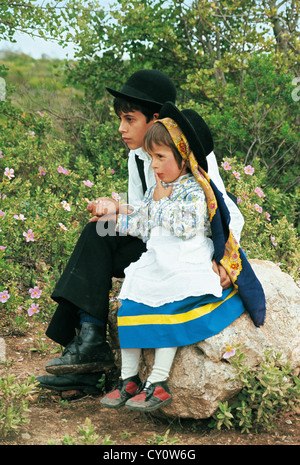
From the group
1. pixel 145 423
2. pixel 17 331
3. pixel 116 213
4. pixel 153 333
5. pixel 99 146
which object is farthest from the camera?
pixel 99 146

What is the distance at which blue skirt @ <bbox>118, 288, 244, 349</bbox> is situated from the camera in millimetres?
2482

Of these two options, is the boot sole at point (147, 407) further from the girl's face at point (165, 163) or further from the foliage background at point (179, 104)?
the foliage background at point (179, 104)

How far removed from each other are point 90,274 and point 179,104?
357cm

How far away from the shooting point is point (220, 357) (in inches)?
100

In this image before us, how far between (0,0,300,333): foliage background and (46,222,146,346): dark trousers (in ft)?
3.39

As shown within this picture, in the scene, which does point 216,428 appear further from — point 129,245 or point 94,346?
point 129,245

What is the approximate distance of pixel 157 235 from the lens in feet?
9.00

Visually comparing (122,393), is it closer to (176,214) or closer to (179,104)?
(176,214)

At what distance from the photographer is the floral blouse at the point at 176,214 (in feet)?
8.63

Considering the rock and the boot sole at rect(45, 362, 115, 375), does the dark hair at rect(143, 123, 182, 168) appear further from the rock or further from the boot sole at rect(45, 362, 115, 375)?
the boot sole at rect(45, 362, 115, 375)

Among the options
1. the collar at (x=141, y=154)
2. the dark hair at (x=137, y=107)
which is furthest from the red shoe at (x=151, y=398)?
the dark hair at (x=137, y=107)

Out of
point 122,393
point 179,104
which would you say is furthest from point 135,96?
point 179,104

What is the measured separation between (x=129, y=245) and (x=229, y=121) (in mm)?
2842

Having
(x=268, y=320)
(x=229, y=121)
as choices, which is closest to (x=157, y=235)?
(x=268, y=320)
